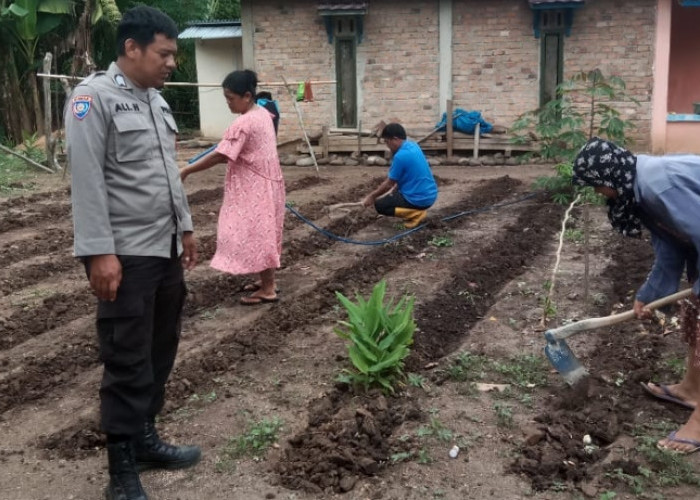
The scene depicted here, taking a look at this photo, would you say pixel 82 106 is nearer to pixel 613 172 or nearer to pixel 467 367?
pixel 613 172

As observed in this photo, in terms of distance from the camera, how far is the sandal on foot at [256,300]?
5.72 metres

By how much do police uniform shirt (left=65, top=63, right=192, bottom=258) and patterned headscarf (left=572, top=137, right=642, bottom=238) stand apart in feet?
5.43

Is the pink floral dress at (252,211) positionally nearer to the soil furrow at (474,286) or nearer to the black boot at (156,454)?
the soil furrow at (474,286)

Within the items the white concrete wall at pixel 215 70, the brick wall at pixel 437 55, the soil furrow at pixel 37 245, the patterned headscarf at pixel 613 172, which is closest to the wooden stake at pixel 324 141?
the brick wall at pixel 437 55

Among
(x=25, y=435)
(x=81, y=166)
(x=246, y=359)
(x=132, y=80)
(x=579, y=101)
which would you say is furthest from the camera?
(x=579, y=101)

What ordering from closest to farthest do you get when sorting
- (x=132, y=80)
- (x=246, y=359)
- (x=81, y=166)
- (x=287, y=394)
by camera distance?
(x=81, y=166) → (x=132, y=80) → (x=287, y=394) → (x=246, y=359)

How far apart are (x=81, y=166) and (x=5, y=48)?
15.5m

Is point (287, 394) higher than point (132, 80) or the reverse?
the reverse

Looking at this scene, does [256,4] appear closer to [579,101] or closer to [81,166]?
[579,101]

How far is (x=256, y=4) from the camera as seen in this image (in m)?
14.8

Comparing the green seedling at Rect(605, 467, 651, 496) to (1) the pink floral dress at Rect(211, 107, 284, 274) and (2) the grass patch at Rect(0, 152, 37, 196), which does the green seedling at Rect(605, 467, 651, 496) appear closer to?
(1) the pink floral dress at Rect(211, 107, 284, 274)

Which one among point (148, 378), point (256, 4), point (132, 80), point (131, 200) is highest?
point (256, 4)

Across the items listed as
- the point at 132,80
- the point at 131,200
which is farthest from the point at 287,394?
the point at 132,80

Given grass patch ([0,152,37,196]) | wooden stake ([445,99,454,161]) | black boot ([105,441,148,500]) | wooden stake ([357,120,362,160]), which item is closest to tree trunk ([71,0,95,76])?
grass patch ([0,152,37,196])
